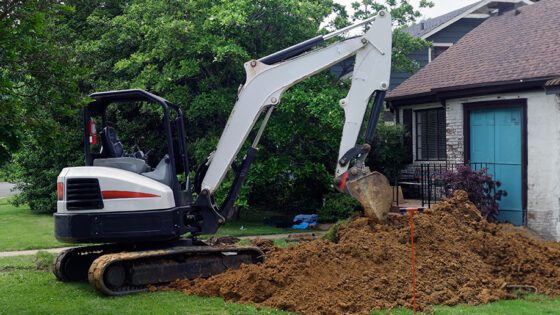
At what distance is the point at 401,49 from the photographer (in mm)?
18000

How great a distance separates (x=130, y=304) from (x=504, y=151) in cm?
924

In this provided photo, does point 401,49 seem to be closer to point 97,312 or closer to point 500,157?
point 500,157

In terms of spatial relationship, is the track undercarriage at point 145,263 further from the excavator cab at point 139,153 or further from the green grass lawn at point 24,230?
the green grass lawn at point 24,230

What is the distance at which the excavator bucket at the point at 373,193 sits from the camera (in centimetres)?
991

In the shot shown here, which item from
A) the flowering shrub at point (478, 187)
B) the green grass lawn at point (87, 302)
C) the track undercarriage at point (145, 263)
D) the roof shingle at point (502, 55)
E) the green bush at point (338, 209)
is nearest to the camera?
the green grass lawn at point (87, 302)

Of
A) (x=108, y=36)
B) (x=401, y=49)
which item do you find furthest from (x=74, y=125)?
(x=401, y=49)

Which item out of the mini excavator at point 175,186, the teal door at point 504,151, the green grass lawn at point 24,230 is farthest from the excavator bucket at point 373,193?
the green grass lawn at point 24,230

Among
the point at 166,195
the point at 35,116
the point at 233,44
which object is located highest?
the point at 233,44

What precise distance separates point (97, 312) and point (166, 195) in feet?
6.39

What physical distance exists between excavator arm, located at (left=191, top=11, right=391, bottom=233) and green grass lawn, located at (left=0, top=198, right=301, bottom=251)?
518 centimetres

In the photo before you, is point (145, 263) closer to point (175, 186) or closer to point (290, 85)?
point (175, 186)

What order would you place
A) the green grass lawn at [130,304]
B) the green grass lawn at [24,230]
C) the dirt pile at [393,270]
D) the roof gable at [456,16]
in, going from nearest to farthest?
1. the green grass lawn at [130,304]
2. the dirt pile at [393,270]
3. the green grass lawn at [24,230]
4. the roof gable at [456,16]

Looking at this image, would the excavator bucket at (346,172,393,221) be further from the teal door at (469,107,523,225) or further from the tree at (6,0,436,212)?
the teal door at (469,107,523,225)

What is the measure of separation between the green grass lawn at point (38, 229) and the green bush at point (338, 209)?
151 cm
